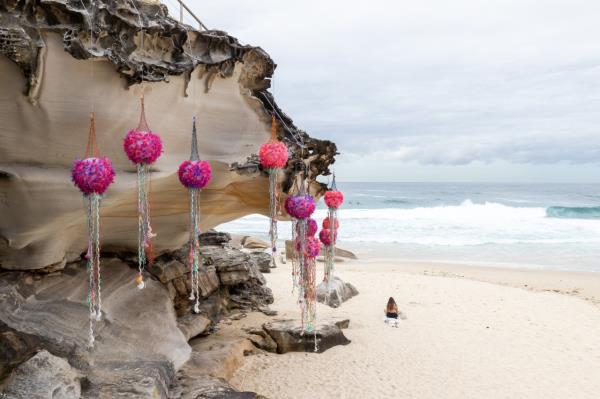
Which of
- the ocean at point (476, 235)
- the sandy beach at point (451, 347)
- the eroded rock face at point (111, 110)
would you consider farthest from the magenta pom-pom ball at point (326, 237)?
the ocean at point (476, 235)

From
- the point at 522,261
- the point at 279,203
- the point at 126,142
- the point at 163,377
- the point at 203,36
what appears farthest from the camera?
the point at 522,261

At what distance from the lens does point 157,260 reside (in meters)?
10.2

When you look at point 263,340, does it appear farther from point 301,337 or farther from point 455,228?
point 455,228

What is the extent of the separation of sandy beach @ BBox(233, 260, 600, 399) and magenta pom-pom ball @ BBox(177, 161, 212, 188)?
12.4 feet

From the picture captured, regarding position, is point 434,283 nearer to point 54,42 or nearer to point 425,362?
point 425,362

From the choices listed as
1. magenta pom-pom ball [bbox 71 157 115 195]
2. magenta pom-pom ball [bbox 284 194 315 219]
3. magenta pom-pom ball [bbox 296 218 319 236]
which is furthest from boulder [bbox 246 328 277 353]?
magenta pom-pom ball [bbox 71 157 115 195]

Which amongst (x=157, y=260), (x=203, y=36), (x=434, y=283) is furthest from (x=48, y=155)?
(x=434, y=283)

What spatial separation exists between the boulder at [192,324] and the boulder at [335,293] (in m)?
4.90

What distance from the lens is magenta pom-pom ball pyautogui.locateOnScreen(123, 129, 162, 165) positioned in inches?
248

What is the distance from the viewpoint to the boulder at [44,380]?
5734mm

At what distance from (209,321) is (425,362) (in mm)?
4426

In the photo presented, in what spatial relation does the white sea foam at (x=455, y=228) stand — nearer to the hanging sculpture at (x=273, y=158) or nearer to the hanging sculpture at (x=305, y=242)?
the hanging sculpture at (x=305, y=242)

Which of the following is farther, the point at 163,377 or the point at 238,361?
the point at 238,361

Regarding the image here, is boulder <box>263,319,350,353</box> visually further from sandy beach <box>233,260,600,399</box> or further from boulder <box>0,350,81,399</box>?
boulder <box>0,350,81,399</box>
